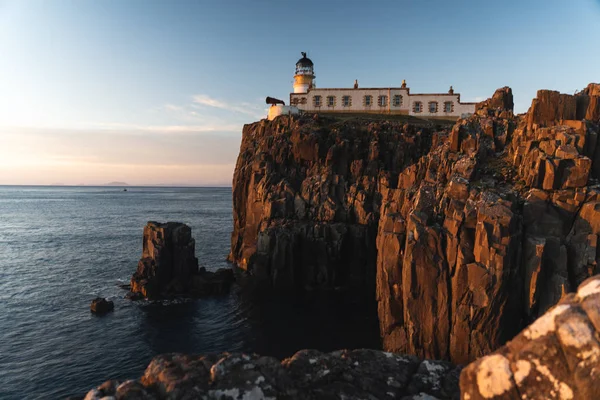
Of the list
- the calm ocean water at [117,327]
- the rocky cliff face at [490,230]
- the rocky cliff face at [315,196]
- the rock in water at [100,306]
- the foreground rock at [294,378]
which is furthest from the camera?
the rocky cliff face at [315,196]

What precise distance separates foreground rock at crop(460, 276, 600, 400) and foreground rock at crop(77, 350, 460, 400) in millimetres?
3344

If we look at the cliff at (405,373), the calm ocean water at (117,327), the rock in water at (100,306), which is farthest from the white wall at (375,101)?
the cliff at (405,373)

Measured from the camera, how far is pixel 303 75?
10556 cm

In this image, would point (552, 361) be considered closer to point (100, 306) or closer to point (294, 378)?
point (294, 378)

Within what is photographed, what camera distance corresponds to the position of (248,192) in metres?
70.7

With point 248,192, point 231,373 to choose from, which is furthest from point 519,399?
point 248,192

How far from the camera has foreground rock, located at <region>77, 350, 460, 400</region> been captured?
8844mm

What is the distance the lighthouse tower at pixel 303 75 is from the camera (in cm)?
10500

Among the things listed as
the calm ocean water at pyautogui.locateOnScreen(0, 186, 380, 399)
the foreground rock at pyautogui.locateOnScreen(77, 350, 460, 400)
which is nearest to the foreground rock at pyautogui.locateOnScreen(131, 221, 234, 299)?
the calm ocean water at pyautogui.locateOnScreen(0, 186, 380, 399)

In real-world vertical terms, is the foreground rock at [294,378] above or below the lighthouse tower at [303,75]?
below

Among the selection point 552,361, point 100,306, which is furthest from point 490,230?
point 100,306

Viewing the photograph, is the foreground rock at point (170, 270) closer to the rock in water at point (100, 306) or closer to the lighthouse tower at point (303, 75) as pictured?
the rock in water at point (100, 306)

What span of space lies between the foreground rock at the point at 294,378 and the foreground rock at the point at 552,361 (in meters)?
3.34

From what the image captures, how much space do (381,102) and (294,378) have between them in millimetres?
96075
